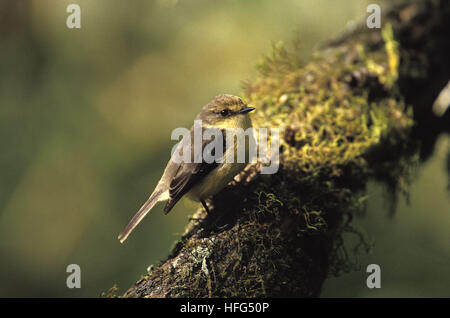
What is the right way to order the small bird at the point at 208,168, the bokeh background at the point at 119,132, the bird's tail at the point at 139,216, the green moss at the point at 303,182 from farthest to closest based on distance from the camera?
1. the bokeh background at the point at 119,132
2. the bird's tail at the point at 139,216
3. the small bird at the point at 208,168
4. the green moss at the point at 303,182

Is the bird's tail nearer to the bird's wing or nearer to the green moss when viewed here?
the bird's wing

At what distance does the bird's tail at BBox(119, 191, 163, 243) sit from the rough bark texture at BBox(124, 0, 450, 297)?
388 millimetres

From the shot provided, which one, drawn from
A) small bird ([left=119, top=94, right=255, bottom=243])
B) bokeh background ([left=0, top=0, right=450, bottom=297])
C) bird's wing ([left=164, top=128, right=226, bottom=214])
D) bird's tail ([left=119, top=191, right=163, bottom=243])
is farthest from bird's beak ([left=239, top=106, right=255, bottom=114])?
bokeh background ([left=0, top=0, right=450, bottom=297])

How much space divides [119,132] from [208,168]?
7.27 feet

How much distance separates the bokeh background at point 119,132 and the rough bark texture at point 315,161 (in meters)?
0.54

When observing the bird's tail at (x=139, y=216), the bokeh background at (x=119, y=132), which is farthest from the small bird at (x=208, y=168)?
the bokeh background at (x=119, y=132)

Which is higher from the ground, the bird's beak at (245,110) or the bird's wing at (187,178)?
the bird's beak at (245,110)

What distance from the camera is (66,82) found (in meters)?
4.75

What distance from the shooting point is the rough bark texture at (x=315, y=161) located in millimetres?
2328

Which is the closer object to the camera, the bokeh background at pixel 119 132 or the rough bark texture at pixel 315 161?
the rough bark texture at pixel 315 161

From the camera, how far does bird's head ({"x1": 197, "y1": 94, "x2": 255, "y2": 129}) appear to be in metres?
Answer: 2.99

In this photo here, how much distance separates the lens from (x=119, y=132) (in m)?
4.74

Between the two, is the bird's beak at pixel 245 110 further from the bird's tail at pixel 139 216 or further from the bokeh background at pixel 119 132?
the bokeh background at pixel 119 132
